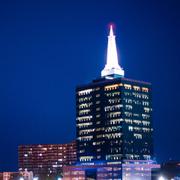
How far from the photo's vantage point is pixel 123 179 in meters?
197
